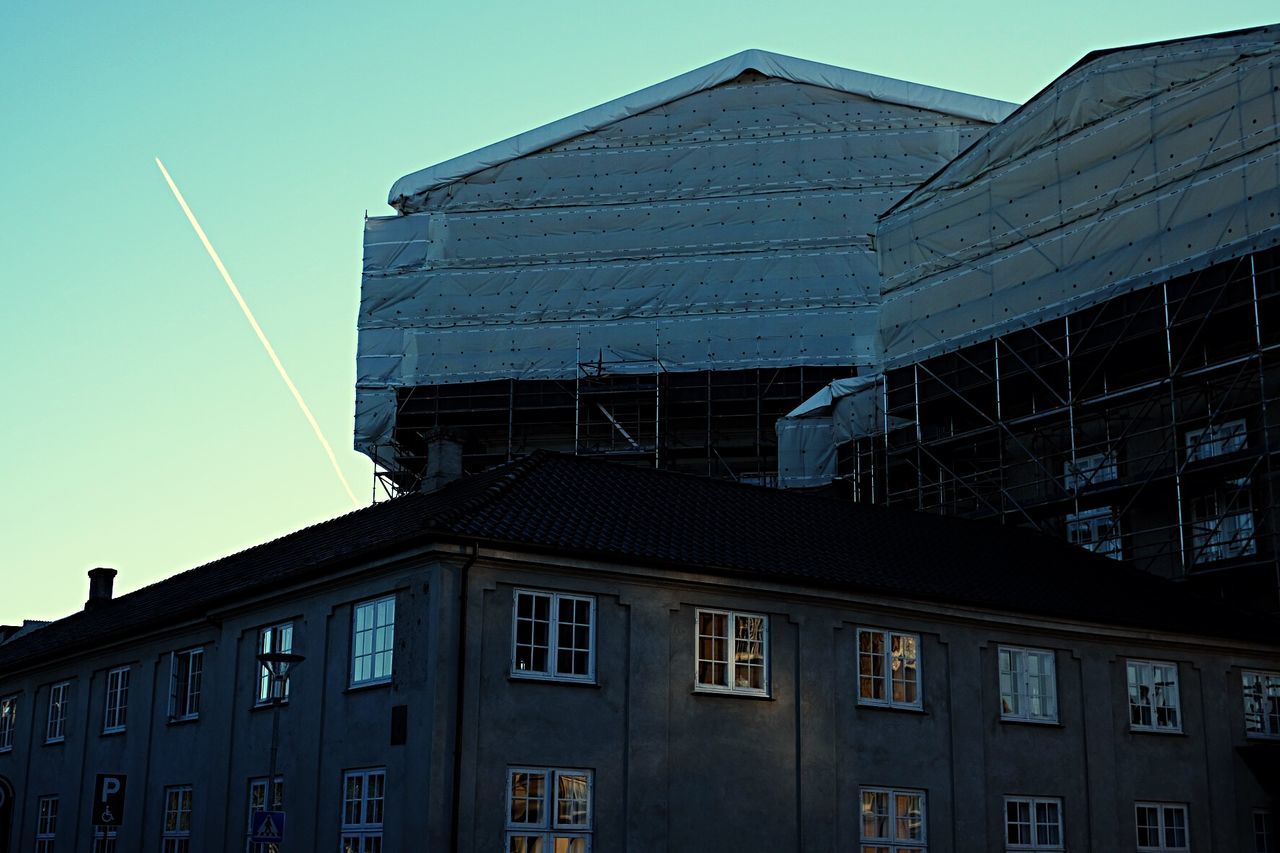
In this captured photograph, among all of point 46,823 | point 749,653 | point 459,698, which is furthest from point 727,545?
point 46,823

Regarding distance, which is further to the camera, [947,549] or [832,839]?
[947,549]

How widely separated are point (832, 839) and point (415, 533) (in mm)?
8755

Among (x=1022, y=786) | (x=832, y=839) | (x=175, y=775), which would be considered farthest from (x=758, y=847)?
(x=175, y=775)

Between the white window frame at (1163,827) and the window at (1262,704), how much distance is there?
2557mm

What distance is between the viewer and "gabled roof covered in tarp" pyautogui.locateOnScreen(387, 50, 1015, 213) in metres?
57.3

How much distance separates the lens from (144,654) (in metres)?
32.6

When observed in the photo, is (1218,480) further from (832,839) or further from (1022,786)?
(832,839)

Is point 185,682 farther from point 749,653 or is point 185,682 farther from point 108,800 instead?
point 749,653

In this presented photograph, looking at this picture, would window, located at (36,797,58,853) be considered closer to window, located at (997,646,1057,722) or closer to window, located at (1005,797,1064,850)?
window, located at (1005,797,1064,850)

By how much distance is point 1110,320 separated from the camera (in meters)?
38.8

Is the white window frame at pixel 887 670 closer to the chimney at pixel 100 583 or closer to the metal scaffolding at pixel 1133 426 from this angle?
the metal scaffolding at pixel 1133 426

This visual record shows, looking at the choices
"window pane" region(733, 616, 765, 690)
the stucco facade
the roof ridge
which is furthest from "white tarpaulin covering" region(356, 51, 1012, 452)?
"window pane" region(733, 616, 765, 690)

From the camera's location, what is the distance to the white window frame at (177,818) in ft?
96.6

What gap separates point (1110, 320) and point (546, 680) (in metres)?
21.2
